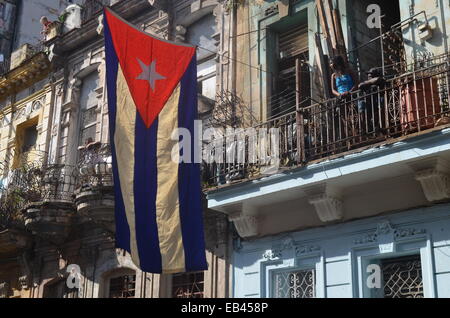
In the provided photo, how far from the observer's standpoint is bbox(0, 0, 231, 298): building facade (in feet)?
38.8

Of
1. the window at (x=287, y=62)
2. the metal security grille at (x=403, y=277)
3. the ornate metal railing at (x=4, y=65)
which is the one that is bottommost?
the metal security grille at (x=403, y=277)

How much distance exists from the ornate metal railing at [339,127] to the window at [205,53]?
2307mm

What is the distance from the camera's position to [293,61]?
1158 cm

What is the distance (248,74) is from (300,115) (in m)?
2.67

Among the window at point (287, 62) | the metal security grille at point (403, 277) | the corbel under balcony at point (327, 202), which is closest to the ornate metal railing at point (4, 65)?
the window at point (287, 62)

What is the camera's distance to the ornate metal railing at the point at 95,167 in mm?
12172

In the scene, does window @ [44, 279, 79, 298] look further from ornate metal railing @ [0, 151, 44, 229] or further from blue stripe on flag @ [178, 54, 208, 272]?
blue stripe on flag @ [178, 54, 208, 272]

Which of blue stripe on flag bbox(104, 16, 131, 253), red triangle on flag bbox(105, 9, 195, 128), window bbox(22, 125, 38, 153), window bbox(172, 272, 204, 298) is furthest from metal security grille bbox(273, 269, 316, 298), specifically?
window bbox(22, 125, 38, 153)

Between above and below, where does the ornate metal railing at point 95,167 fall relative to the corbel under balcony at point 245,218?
above

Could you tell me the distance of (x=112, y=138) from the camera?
29.0ft

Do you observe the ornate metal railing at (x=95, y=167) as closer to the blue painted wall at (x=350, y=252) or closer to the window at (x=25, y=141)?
the blue painted wall at (x=350, y=252)

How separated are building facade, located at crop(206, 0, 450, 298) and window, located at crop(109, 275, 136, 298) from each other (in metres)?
2.76

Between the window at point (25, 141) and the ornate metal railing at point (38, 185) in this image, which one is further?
the window at point (25, 141)
